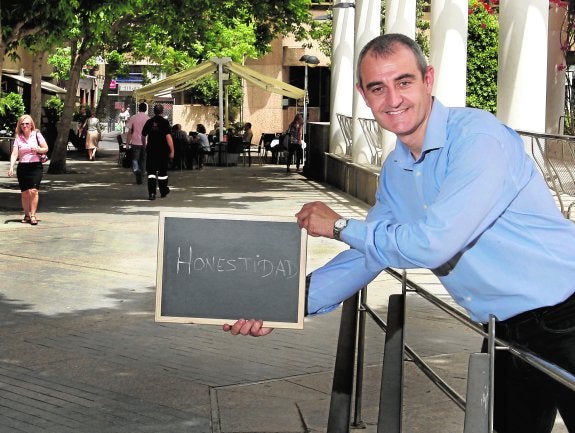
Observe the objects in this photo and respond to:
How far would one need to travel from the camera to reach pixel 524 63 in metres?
14.0

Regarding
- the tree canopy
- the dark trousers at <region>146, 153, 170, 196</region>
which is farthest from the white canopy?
the dark trousers at <region>146, 153, 170, 196</region>

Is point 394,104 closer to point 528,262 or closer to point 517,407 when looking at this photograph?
point 528,262

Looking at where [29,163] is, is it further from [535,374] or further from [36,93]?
[36,93]

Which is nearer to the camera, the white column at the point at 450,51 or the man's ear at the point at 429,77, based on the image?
the man's ear at the point at 429,77

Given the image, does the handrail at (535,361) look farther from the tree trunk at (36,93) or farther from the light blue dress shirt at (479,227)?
the tree trunk at (36,93)

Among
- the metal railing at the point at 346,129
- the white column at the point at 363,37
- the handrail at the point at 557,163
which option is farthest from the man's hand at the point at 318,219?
the metal railing at the point at 346,129

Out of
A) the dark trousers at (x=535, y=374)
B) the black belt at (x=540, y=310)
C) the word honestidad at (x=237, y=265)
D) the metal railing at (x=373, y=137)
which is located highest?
the word honestidad at (x=237, y=265)

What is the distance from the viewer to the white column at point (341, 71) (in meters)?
27.7

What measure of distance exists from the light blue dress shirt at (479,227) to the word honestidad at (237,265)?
0.47 meters

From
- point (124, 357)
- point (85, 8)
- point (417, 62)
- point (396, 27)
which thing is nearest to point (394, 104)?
point (417, 62)

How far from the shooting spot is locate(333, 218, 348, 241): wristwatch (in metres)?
3.54

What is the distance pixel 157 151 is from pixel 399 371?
1773 centimetres

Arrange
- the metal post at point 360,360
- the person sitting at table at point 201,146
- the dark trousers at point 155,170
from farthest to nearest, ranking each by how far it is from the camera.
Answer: the person sitting at table at point 201,146 < the dark trousers at point 155,170 < the metal post at point 360,360

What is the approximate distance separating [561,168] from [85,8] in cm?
1248
